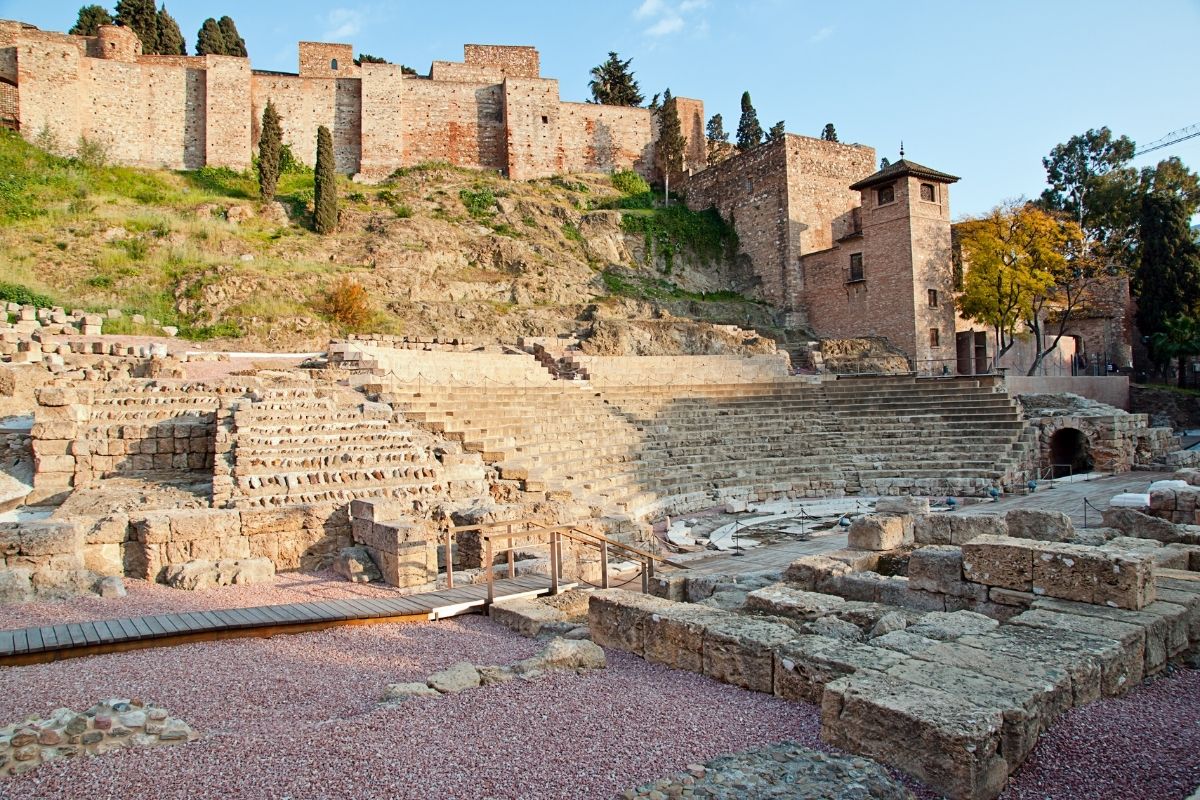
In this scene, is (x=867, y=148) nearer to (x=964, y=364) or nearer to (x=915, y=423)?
(x=964, y=364)

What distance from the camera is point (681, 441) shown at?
56.9 ft

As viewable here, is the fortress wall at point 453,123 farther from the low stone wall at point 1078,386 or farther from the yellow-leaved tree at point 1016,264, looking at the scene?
the low stone wall at point 1078,386

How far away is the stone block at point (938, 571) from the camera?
19.6ft

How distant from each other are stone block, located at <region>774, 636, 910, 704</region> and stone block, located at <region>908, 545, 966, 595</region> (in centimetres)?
216

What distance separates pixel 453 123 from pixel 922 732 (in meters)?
40.7

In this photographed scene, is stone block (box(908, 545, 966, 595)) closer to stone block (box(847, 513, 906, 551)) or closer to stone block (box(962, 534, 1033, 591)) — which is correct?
stone block (box(962, 534, 1033, 591))

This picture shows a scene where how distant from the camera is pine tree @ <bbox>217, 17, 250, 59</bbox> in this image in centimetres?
4669

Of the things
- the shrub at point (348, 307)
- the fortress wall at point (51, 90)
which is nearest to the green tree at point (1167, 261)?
the shrub at point (348, 307)

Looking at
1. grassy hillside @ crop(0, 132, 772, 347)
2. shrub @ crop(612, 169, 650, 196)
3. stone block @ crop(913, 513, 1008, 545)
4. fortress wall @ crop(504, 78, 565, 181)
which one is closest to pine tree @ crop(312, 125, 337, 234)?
grassy hillside @ crop(0, 132, 772, 347)

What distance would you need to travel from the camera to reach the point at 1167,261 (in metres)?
32.4

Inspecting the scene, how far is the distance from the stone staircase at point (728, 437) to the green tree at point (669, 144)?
22731mm

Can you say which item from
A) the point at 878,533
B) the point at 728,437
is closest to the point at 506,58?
the point at 728,437

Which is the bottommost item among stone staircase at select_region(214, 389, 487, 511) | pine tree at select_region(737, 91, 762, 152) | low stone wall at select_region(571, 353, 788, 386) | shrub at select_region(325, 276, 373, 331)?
stone staircase at select_region(214, 389, 487, 511)

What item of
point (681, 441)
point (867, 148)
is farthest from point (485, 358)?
point (867, 148)
